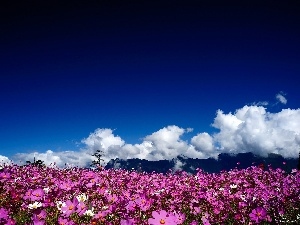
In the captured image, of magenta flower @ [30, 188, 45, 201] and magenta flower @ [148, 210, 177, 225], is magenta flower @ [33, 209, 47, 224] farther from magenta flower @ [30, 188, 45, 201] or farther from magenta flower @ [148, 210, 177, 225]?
magenta flower @ [148, 210, 177, 225]

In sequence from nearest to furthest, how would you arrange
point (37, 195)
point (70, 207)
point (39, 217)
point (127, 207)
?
point (39, 217) → point (70, 207) → point (127, 207) → point (37, 195)

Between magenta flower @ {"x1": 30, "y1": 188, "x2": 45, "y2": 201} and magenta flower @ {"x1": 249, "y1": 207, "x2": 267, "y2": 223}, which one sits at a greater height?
magenta flower @ {"x1": 30, "y1": 188, "x2": 45, "y2": 201}

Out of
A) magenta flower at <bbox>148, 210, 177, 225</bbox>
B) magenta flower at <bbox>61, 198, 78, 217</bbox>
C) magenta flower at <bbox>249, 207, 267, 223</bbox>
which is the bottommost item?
magenta flower at <bbox>249, 207, 267, 223</bbox>

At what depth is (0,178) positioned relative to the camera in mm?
4867

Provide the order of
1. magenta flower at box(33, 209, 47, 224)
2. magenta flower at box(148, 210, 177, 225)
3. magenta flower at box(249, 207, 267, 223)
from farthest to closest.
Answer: magenta flower at box(249, 207, 267, 223)
magenta flower at box(33, 209, 47, 224)
magenta flower at box(148, 210, 177, 225)

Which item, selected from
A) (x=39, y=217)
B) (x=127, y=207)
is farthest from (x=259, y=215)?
(x=39, y=217)

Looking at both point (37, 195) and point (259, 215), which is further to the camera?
point (37, 195)

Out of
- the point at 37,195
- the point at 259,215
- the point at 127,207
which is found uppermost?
the point at 37,195

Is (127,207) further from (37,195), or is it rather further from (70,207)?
(37,195)

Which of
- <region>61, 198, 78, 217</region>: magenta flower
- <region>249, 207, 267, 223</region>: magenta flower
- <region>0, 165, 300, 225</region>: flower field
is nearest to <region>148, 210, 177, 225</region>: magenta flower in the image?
<region>0, 165, 300, 225</region>: flower field

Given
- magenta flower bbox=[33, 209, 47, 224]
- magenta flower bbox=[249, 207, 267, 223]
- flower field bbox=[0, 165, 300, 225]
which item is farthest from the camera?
magenta flower bbox=[249, 207, 267, 223]

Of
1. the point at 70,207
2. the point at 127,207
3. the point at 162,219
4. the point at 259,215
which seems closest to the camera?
the point at 162,219

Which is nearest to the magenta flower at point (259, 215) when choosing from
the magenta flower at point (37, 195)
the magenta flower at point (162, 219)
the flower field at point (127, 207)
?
the flower field at point (127, 207)

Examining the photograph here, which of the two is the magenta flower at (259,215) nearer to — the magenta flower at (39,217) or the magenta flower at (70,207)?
the magenta flower at (70,207)
